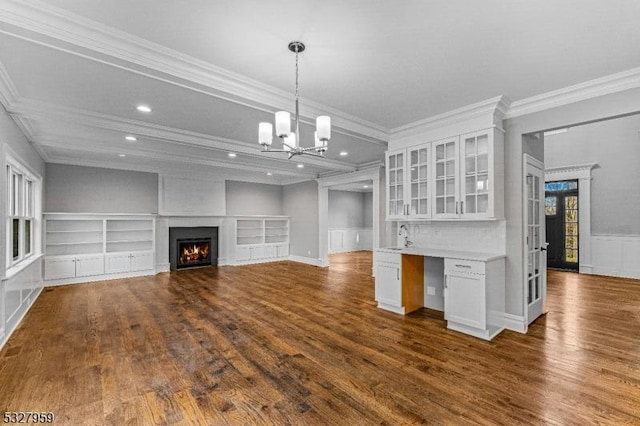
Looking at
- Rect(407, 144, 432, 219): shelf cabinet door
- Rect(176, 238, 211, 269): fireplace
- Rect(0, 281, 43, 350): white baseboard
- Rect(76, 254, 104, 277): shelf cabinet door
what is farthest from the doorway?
Rect(76, 254, 104, 277): shelf cabinet door

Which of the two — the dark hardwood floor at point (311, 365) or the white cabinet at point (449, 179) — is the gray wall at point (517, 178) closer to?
the white cabinet at point (449, 179)

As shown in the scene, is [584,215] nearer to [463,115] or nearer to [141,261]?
[463,115]

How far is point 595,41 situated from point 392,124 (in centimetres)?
240

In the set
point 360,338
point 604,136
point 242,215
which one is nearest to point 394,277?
point 360,338

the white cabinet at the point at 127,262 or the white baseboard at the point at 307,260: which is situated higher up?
the white cabinet at the point at 127,262

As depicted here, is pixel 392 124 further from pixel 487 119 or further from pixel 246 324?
pixel 246 324

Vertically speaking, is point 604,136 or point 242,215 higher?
point 604,136

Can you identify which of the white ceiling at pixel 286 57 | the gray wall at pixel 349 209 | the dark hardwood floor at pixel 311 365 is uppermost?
the white ceiling at pixel 286 57

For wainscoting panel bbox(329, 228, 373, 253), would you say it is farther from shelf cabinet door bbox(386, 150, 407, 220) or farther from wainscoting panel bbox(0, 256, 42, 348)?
wainscoting panel bbox(0, 256, 42, 348)

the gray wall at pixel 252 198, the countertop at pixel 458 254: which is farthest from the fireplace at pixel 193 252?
the countertop at pixel 458 254

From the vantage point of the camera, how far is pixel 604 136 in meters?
7.02

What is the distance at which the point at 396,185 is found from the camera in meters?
4.77

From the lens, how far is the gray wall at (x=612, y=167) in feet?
21.6

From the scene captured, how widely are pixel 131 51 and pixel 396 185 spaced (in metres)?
3.72
